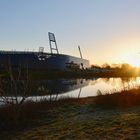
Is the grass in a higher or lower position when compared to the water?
lower

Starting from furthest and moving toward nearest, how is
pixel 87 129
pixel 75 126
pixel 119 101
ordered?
pixel 119 101 < pixel 75 126 < pixel 87 129

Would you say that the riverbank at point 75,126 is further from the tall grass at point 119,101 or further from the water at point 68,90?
the water at point 68,90

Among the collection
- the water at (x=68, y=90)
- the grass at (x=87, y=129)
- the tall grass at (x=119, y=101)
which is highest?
the water at (x=68, y=90)

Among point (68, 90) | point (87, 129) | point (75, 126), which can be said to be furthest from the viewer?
point (68, 90)

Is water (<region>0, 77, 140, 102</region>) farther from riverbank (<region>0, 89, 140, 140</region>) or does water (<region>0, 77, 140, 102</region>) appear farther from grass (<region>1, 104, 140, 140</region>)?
grass (<region>1, 104, 140, 140</region>)

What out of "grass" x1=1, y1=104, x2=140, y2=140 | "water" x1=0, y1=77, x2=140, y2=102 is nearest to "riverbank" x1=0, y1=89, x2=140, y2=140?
"grass" x1=1, y1=104, x2=140, y2=140

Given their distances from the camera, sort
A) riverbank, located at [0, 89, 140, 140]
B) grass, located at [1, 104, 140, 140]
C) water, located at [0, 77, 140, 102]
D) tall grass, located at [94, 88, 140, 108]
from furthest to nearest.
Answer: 1. water, located at [0, 77, 140, 102]
2. tall grass, located at [94, 88, 140, 108]
3. riverbank, located at [0, 89, 140, 140]
4. grass, located at [1, 104, 140, 140]

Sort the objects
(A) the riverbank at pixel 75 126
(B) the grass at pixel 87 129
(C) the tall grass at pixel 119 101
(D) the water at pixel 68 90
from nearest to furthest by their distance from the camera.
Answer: (B) the grass at pixel 87 129 < (A) the riverbank at pixel 75 126 < (C) the tall grass at pixel 119 101 < (D) the water at pixel 68 90

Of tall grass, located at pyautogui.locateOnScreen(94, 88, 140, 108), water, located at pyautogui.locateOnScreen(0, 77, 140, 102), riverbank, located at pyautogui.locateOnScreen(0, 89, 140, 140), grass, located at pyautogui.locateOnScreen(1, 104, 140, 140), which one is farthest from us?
water, located at pyautogui.locateOnScreen(0, 77, 140, 102)

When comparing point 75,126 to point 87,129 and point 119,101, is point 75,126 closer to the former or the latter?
point 87,129

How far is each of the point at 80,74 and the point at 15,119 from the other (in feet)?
375

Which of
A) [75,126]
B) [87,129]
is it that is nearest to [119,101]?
[75,126]

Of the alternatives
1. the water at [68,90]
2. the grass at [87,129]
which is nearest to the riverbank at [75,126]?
the grass at [87,129]

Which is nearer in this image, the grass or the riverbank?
the grass
